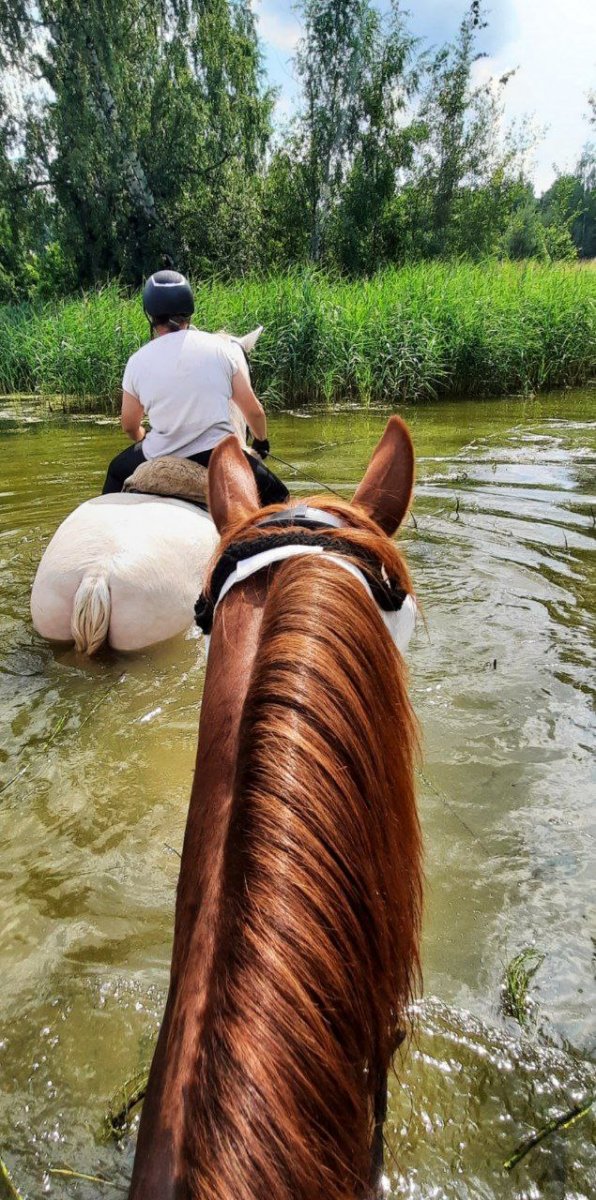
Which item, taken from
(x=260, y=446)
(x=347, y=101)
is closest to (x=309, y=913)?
(x=260, y=446)

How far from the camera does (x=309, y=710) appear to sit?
2.90 feet

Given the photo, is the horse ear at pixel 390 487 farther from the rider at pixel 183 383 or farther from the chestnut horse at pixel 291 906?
the rider at pixel 183 383

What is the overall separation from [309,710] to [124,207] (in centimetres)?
2400

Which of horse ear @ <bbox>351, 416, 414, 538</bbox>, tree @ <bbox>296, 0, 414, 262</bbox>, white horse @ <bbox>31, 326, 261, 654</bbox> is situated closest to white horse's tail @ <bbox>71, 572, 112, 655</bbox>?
white horse @ <bbox>31, 326, 261, 654</bbox>

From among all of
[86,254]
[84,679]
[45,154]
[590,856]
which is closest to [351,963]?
[590,856]

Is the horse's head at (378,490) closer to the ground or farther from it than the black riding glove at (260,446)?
farther from it

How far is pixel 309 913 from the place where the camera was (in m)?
0.77

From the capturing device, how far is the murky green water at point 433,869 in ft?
4.36

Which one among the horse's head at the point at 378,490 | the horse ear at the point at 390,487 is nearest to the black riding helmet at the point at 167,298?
the horse's head at the point at 378,490

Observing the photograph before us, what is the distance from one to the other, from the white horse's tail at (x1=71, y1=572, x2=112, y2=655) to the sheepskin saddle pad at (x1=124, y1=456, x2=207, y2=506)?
35.4 inches

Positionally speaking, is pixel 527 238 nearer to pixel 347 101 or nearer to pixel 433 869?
pixel 347 101

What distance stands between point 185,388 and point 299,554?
120 inches

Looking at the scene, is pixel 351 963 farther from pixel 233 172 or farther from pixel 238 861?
pixel 233 172

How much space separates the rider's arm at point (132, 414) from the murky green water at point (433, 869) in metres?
1.19
